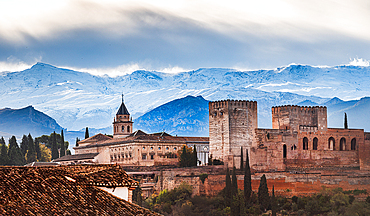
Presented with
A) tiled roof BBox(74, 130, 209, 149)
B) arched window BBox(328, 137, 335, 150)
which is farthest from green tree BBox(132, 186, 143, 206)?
arched window BBox(328, 137, 335, 150)

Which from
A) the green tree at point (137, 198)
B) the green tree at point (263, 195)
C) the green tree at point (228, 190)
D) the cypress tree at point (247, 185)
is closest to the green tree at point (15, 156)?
the green tree at point (137, 198)

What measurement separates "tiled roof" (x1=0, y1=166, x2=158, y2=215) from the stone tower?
53.7m

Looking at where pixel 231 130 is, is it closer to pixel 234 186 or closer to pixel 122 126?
pixel 234 186

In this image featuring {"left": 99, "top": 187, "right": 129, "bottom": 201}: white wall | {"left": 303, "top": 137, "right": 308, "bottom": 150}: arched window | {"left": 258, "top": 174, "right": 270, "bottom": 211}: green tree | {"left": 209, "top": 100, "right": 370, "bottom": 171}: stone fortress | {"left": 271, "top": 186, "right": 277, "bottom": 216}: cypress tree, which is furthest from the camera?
{"left": 303, "top": 137, "right": 308, "bottom": 150}: arched window

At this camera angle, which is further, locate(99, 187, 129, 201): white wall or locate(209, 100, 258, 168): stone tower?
locate(209, 100, 258, 168): stone tower

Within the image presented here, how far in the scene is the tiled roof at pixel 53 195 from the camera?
18656mm

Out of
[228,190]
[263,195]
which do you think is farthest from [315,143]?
[228,190]

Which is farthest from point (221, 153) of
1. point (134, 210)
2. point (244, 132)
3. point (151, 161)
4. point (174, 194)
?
point (134, 210)

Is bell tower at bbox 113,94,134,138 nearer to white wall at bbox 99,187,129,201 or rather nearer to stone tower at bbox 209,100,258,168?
stone tower at bbox 209,100,258,168

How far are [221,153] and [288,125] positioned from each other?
9295mm

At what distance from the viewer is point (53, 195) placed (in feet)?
65.3

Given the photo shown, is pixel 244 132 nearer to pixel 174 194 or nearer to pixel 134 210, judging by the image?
pixel 174 194

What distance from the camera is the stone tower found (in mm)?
75250

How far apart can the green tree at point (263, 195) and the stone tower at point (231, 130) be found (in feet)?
19.7
